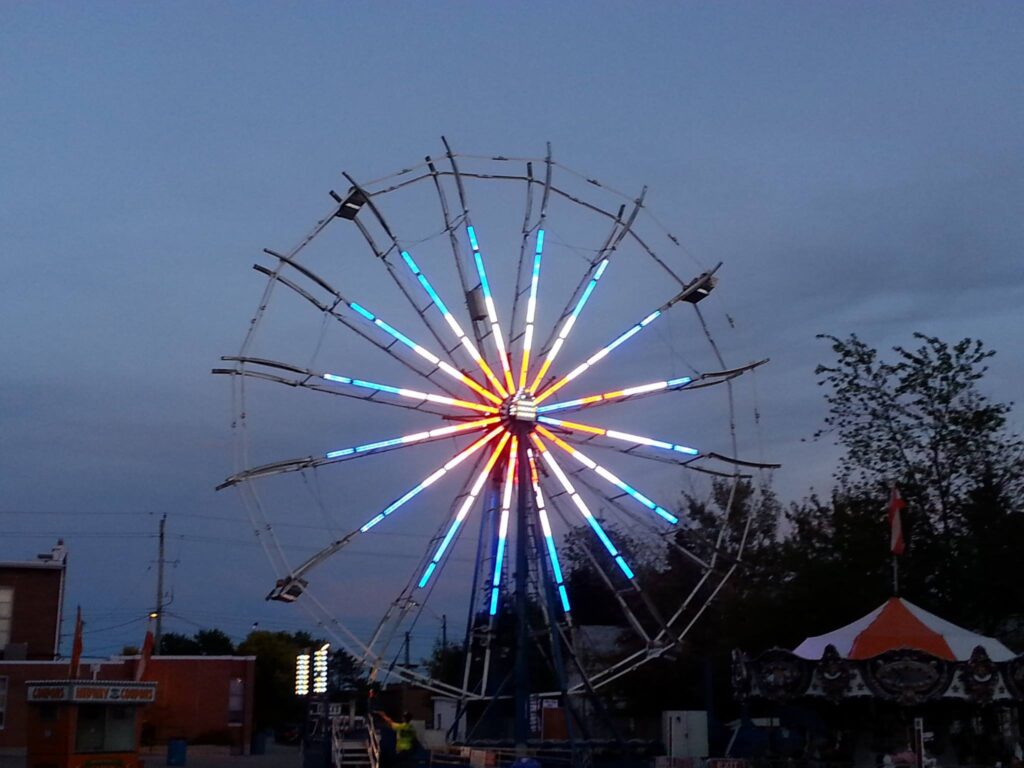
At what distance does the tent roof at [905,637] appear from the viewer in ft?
92.0

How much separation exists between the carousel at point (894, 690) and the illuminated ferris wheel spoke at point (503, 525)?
559cm

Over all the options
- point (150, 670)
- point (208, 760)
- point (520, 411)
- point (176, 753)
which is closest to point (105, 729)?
point (520, 411)

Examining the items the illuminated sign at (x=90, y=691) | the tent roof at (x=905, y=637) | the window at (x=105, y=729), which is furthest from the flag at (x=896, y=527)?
the window at (x=105, y=729)

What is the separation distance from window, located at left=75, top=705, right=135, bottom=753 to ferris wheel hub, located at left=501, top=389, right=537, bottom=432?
32.3ft

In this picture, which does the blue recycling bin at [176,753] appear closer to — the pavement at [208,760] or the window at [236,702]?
the pavement at [208,760]

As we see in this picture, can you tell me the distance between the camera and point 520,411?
93.4 feet

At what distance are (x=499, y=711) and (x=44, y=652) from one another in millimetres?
22881

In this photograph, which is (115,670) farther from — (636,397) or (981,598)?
(981,598)

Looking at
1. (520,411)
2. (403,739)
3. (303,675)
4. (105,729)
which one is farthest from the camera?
(303,675)

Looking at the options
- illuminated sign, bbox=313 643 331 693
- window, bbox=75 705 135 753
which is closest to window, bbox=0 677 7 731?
illuminated sign, bbox=313 643 331 693

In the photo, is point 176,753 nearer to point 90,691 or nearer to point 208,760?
point 208,760

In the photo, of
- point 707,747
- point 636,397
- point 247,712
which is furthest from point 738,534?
point 636,397

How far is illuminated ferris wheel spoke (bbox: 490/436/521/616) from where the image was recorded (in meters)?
28.9

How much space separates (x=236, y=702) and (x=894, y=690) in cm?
2994
